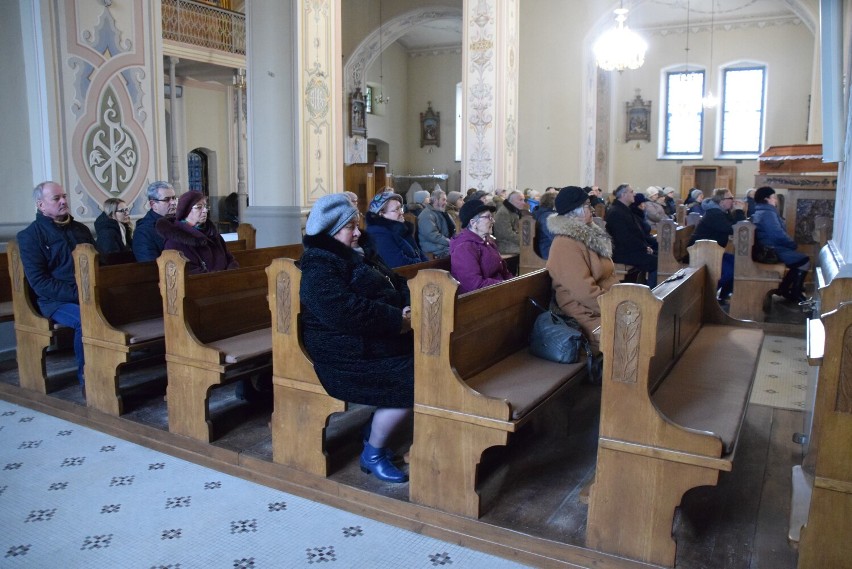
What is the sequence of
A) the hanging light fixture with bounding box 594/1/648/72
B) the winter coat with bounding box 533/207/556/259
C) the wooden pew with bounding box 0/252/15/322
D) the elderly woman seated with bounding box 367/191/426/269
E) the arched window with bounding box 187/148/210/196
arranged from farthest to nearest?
1. the arched window with bounding box 187/148/210/196
2. the hanging light fixture with bounding box 594/1/648/72
3. the winter coat with bounding box 533/207/556/259
4. the elderly woman seated with bounding box 367/191/426/269
5. the wooden pew with bounding box 0/252/15/322

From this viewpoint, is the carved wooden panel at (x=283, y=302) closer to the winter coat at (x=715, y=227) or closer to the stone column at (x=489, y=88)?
the winter coat at (x=715, y=227)

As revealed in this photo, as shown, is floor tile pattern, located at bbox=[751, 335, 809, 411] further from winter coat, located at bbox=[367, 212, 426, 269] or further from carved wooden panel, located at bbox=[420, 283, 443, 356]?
winter coat, located at bbox=[367, 212, 426, 269]

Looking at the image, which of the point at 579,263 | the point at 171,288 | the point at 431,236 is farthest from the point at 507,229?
the point at 171,288

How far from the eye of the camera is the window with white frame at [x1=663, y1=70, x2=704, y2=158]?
707 inches

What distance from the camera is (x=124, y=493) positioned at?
301 cm

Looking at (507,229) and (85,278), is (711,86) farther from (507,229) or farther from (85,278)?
(85,278)

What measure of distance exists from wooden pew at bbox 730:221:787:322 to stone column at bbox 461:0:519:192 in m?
4.20

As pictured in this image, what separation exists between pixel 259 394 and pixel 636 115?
54.3ft

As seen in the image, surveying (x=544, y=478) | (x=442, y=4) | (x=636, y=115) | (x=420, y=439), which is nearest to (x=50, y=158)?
(x=420, y=439)

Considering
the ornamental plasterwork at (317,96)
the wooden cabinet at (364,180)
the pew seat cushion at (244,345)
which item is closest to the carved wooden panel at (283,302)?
the pew seat cushion at (244,345)

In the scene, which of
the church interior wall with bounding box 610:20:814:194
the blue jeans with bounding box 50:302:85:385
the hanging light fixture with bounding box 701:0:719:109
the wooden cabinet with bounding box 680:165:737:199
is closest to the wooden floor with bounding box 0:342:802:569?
the blue jeans with bounding box 50:302:85:385

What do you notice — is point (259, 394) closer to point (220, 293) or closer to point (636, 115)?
point (220, 293)

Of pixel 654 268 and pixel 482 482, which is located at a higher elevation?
pixel 654 268

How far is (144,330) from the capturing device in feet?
12.5
